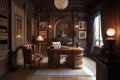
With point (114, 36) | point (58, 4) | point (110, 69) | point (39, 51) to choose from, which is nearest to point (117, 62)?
point (110, 69)

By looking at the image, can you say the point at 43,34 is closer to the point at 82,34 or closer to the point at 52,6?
the point at 52,6

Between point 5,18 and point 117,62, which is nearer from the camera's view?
point 117,62

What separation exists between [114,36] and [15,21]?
4.46 m

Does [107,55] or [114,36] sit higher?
[114,36]

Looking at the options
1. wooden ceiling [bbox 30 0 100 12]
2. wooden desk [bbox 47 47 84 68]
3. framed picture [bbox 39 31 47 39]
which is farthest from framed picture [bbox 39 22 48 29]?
wooden desk [bbox 47 47 84 68]

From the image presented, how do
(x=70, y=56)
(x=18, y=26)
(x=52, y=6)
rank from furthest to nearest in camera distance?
(x=52, y=6) → (x=18, y=26) → (x=70, y=56)

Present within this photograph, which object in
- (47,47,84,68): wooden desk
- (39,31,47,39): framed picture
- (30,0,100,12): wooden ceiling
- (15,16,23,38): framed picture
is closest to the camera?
(47,47,84,68): wooden desk

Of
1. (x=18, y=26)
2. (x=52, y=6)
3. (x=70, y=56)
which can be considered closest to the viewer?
(x=70, y=56)

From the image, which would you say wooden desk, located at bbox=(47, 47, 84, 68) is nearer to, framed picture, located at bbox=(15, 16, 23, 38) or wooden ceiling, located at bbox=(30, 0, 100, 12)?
framed picture, located at bbox=(15, 16, 23, 38)

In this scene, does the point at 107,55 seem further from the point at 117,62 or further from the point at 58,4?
the point at 58,4

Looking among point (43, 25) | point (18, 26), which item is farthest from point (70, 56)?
point (43, 25)

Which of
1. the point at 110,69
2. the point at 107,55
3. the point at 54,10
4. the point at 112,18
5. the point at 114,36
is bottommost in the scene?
the point at 110,69

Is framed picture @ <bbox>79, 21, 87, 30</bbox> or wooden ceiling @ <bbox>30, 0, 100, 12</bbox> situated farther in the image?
framed picture @ <bbox>79, 21, 87, 30</bbox>

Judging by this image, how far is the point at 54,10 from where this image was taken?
12094 millimetres
